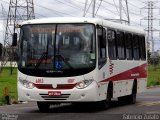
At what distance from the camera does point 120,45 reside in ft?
70.5

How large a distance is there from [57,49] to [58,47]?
0.23 ft

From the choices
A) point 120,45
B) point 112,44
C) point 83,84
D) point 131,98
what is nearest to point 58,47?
point 83,84

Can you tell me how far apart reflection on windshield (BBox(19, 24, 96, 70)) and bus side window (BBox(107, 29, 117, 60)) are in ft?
5.36

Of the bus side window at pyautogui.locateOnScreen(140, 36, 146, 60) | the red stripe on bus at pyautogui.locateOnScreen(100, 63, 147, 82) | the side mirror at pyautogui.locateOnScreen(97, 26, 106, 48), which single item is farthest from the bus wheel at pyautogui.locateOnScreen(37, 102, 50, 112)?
the bus side window at pyautogui.locateOnScreen(140, 36, 146, 60)

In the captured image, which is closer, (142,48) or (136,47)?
(136,47)

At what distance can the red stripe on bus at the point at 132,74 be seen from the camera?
20.8 metres

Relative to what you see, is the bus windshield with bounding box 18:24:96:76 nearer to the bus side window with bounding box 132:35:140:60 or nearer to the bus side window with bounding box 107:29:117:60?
the bus side window with bounding box 107:29:117:60

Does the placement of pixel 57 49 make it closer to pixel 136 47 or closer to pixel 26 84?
pixel 26 84

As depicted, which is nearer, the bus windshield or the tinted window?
the bus windshield

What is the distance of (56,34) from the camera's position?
18484 millimetres

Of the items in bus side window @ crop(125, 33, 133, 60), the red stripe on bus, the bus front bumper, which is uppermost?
bus side window @ crop(125, 33, 133, 60)

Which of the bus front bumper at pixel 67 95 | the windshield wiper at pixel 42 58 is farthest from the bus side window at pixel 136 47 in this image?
the windshield wiper at pixel 42 58

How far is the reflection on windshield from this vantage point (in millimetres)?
18141

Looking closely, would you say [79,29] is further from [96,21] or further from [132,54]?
[132,54]
